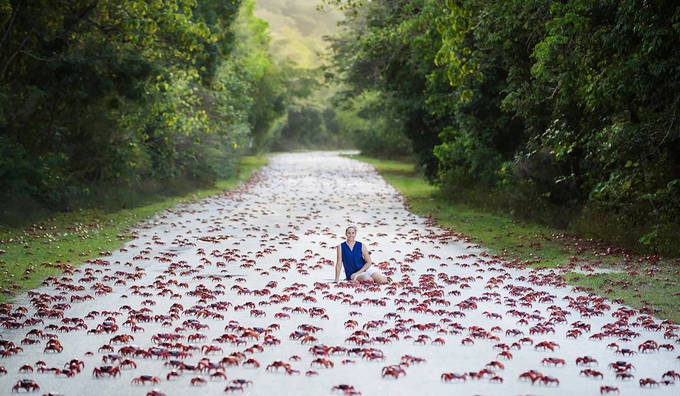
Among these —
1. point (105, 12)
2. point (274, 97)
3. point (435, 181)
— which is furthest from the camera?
point (274, 97)

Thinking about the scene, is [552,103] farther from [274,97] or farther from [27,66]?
[274,97]

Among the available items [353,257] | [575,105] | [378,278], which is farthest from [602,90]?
[353,257]

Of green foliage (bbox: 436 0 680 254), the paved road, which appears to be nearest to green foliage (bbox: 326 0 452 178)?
green foliage (bbox: 436 0 680 254)

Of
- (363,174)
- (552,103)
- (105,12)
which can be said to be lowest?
(363,174)

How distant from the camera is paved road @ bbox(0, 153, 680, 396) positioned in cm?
761

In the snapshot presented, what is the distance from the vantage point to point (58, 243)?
18.1m

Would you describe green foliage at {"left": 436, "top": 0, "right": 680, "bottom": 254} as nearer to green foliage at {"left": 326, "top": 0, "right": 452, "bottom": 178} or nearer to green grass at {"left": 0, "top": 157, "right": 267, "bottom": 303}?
green foliage at {"left": 326, "top": 0, "right": 452, "bottom": 178}

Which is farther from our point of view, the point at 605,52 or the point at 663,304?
A: the point at 605,52

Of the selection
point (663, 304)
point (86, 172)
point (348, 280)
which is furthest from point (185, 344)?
point (86, 172)

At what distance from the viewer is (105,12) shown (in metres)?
24.0

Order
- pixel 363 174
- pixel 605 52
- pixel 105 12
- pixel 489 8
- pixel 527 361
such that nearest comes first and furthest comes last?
pixel 527 361 < pixel 605 52 < pixel 489 8 < pixel 105 12 < pixel 363 174

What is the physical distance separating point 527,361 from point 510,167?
53.4 ft

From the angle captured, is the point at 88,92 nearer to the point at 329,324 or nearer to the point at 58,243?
the point at 58,243

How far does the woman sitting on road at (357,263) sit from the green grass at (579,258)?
310cm
